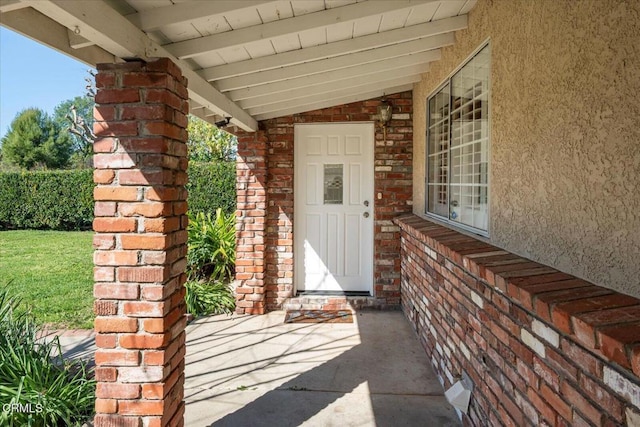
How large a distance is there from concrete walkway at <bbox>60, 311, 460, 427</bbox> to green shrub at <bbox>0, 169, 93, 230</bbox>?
9.35 m

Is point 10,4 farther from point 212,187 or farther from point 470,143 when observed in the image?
point 212,187

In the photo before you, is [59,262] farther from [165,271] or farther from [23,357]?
[165,271]

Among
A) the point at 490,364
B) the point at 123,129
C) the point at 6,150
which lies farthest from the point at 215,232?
the point at 6,150

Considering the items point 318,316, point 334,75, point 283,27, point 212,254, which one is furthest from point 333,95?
point 212,254

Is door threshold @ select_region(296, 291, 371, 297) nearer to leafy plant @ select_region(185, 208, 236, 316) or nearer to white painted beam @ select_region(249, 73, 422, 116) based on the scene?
leafy plant @ select_region(185, 208, 236, 316)

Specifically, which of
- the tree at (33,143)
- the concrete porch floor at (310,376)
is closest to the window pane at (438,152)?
the concrete porch floor at (310,376)

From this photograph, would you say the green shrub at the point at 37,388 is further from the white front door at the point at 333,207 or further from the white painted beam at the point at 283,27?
the white front door at the point at 333,207

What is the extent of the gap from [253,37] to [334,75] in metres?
1.47

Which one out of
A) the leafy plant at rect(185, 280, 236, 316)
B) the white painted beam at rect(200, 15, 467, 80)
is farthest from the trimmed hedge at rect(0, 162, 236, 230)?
the white painted beam at rect(200, 15, 467, 80)

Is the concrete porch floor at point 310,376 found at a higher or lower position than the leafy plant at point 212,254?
lower

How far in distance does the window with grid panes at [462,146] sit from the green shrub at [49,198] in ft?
38.8

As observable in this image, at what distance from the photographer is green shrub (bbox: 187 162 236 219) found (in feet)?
32.2

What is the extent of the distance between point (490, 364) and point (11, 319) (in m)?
3.72

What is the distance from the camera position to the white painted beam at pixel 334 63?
10.8 ft
